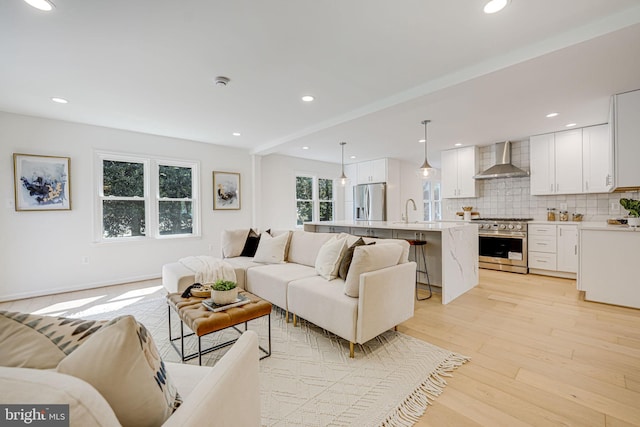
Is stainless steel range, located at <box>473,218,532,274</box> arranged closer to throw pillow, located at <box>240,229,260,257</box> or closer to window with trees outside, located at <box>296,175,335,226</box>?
window with trees outside, located at <box>296,175,335,226</box>

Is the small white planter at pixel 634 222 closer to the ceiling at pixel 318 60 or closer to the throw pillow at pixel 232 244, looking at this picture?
the ceiling at pixel 318 60

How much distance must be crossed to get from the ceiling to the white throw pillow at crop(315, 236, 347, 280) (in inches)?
67.2

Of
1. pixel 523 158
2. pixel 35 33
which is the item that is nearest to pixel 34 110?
pixel 35 33

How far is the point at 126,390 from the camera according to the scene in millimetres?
634

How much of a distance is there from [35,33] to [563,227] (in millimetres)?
6777

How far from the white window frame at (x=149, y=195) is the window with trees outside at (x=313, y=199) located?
2536 mm

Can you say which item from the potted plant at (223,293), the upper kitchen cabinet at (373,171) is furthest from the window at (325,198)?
the potted plant at (223,293)

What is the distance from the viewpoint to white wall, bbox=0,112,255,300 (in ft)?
11.9

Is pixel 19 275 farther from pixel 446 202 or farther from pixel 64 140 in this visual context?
pixel 446 202

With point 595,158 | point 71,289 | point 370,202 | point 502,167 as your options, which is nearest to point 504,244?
point 502,167

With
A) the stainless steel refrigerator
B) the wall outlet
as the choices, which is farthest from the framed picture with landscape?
the wall outlet

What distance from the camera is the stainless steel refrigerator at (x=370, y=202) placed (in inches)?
270

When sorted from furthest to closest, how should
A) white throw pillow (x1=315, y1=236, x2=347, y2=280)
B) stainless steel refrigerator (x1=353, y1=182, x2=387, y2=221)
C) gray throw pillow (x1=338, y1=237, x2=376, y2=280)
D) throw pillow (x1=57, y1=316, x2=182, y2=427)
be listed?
stainless steel refrigerator (x1=353, y1=182, x2=387, y2=221)
white throw pillow (x1=315, y1=236, x2=347, y2=280)
gray throw pillow (x1=338, y1=237, x2=376, y2=280)
throw pillow (x1=57, y1=316, x2=182, y2=427)

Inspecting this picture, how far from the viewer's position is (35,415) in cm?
48
